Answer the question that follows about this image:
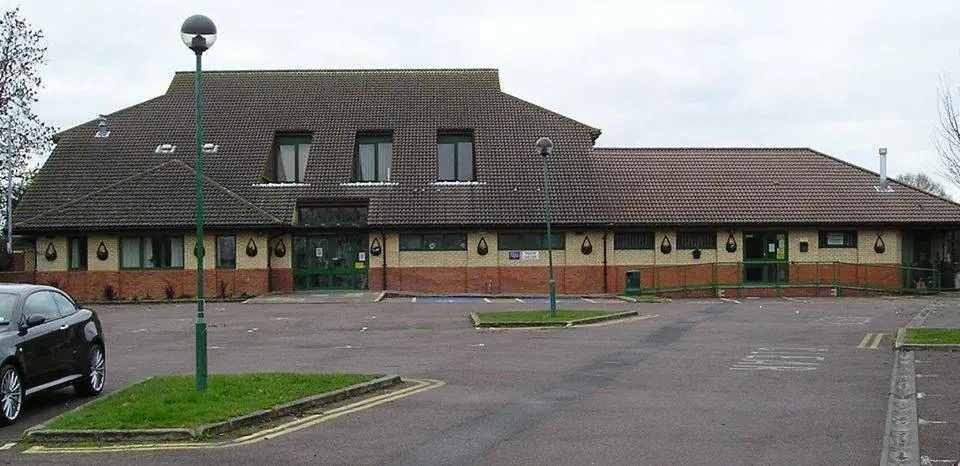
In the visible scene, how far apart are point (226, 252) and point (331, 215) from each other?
163 inches

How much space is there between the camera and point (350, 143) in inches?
1646

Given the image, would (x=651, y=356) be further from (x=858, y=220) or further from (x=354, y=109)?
(x=354, y=109)

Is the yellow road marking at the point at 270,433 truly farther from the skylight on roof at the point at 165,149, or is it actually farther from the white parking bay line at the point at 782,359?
the skylight on roof at the point at 165,149

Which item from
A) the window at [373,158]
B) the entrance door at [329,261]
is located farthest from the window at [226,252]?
the window at [373,158]

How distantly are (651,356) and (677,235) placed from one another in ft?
74.9

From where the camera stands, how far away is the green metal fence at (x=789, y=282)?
39.1 m

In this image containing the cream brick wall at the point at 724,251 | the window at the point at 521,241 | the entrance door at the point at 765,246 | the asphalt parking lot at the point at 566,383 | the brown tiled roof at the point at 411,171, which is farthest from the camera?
the entrance door at the point at 765,246

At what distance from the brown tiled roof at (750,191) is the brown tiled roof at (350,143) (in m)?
1.65

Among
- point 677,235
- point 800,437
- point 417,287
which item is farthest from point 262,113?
point 800,437

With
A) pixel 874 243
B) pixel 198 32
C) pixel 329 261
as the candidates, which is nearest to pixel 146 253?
pixel 329 261

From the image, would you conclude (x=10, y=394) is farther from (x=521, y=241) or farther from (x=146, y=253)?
(x=521, y=241)

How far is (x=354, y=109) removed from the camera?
43844 mm

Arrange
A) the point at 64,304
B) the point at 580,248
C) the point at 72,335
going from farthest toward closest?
the point at 580,248, the point at 64,304, the point at 72,335

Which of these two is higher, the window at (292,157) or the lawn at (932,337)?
the window at (292,157)
